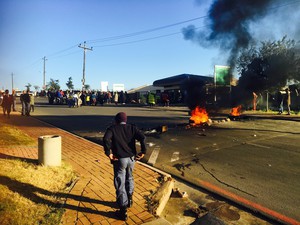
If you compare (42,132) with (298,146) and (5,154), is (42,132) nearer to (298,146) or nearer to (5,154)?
(5,154)

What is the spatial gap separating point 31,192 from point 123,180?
5.43ft

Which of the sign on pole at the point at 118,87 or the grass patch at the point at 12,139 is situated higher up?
the sign on pole at the point at 118,87

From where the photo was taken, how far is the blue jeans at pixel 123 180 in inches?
144

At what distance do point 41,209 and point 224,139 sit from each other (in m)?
6.71

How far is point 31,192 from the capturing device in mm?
4262

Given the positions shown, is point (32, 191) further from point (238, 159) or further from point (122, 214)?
point (238, 159)

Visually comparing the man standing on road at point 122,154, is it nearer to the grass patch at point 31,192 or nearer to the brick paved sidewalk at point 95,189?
the brick paved sidewalk at point 95,189

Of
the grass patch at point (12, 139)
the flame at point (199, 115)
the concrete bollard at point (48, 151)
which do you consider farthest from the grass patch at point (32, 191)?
the flame at point (199, 115)

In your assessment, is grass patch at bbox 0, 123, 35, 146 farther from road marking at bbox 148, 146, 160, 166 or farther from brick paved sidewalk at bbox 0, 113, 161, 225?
road marking at bbox 148, 146, 160, 166

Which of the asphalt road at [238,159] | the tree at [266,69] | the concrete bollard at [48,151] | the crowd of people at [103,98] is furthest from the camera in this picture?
the crowd of people at [103,98]

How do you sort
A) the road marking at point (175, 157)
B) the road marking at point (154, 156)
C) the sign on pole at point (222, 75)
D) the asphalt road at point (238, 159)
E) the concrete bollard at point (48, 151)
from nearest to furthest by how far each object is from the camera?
the asphalt road at point (238, 159) < the concrete bollard at point (48, 151) < the road marking at point (154, 156) < the road marking at point (175, 157) < the sign on pole at point (222, 75)

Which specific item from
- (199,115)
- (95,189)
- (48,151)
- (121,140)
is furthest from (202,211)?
(199,115)

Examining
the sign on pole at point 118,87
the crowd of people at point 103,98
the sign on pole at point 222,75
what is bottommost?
the crowd of people at point 103,98

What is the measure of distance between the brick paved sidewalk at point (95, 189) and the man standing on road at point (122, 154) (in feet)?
0.77
